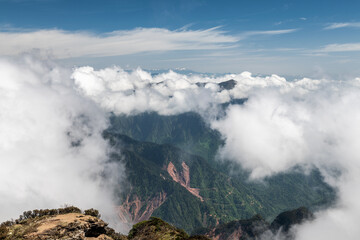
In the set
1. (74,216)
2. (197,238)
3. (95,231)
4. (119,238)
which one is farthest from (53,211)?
(197,238)

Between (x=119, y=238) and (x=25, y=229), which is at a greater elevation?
(x=25, y=229)

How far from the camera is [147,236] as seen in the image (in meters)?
86.8

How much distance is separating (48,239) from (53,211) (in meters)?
16.6

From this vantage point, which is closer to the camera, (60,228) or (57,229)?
(57,229)

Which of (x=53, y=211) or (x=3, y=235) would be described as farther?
(x=53, y=211)

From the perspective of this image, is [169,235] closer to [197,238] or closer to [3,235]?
[197,238]

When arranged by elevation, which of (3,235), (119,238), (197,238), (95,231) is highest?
(3,235)

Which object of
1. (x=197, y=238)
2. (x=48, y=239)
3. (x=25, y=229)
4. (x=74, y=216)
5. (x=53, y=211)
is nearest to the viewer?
(x=48, y=239)

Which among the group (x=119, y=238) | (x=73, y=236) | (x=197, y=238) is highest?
(x=73, y=236)

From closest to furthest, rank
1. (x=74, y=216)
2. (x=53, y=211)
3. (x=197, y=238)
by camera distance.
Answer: (x=74, y=216) → (x=53, y=211) → (x=197, y=238)

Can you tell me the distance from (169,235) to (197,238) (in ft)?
36.6

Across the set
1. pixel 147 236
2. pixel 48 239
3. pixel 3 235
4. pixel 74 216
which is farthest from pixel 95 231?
pixel 147 236

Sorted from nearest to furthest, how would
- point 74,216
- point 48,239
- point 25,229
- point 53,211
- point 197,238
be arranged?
1. point 48,239
2. point 25,229
3. point 74,216
4. point 53,211
5. point 197,238

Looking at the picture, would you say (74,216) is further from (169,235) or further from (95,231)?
(169,235)
